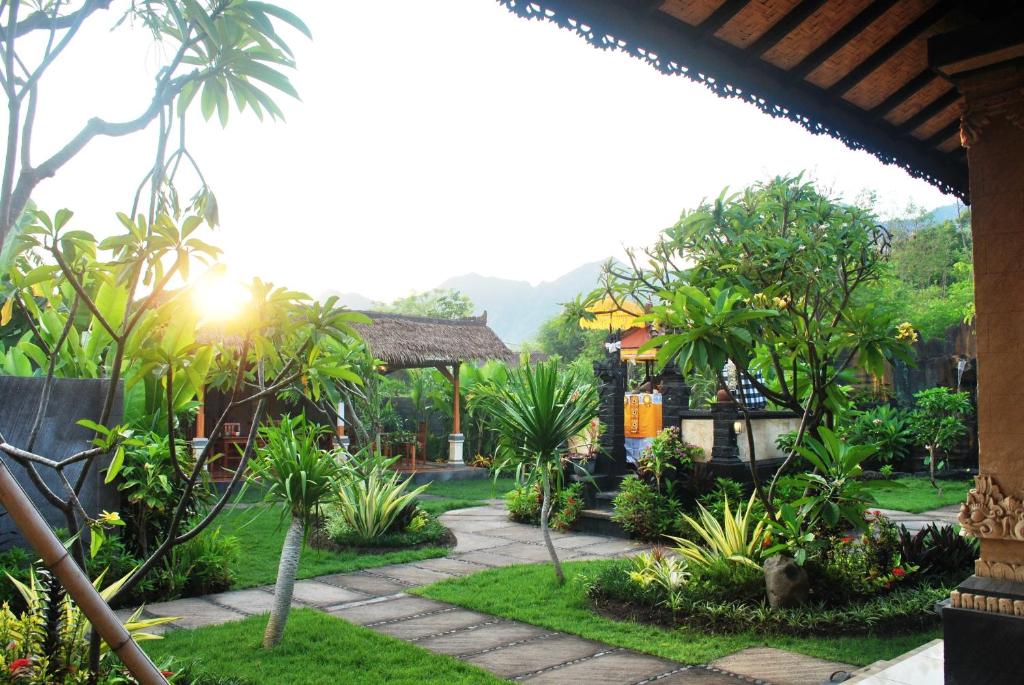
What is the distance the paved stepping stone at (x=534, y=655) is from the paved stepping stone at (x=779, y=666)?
0.71 m

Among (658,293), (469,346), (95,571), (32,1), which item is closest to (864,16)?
(658,293)

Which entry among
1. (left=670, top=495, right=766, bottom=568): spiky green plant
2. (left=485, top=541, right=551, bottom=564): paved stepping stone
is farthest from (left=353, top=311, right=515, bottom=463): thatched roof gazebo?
(left=670, top=495, right=766, bottom=568): spiky green plant

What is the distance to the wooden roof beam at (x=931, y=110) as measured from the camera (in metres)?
3.73

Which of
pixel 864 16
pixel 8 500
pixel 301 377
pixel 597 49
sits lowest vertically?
pixel 8 500

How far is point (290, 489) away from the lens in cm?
441

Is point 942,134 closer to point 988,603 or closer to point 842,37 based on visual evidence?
point 842,37

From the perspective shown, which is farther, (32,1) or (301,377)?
(301,377)

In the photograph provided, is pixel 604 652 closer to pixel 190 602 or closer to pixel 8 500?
pixel 190 602

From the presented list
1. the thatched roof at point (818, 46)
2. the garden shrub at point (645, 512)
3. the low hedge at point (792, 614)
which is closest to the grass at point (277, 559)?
the garden shrub at point (645, 512)

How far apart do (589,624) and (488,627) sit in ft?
2.05

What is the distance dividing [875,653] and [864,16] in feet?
10.3

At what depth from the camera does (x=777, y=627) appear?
4570mm

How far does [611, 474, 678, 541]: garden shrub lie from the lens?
7477 mm

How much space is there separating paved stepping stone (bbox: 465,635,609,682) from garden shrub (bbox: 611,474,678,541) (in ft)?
10.2
